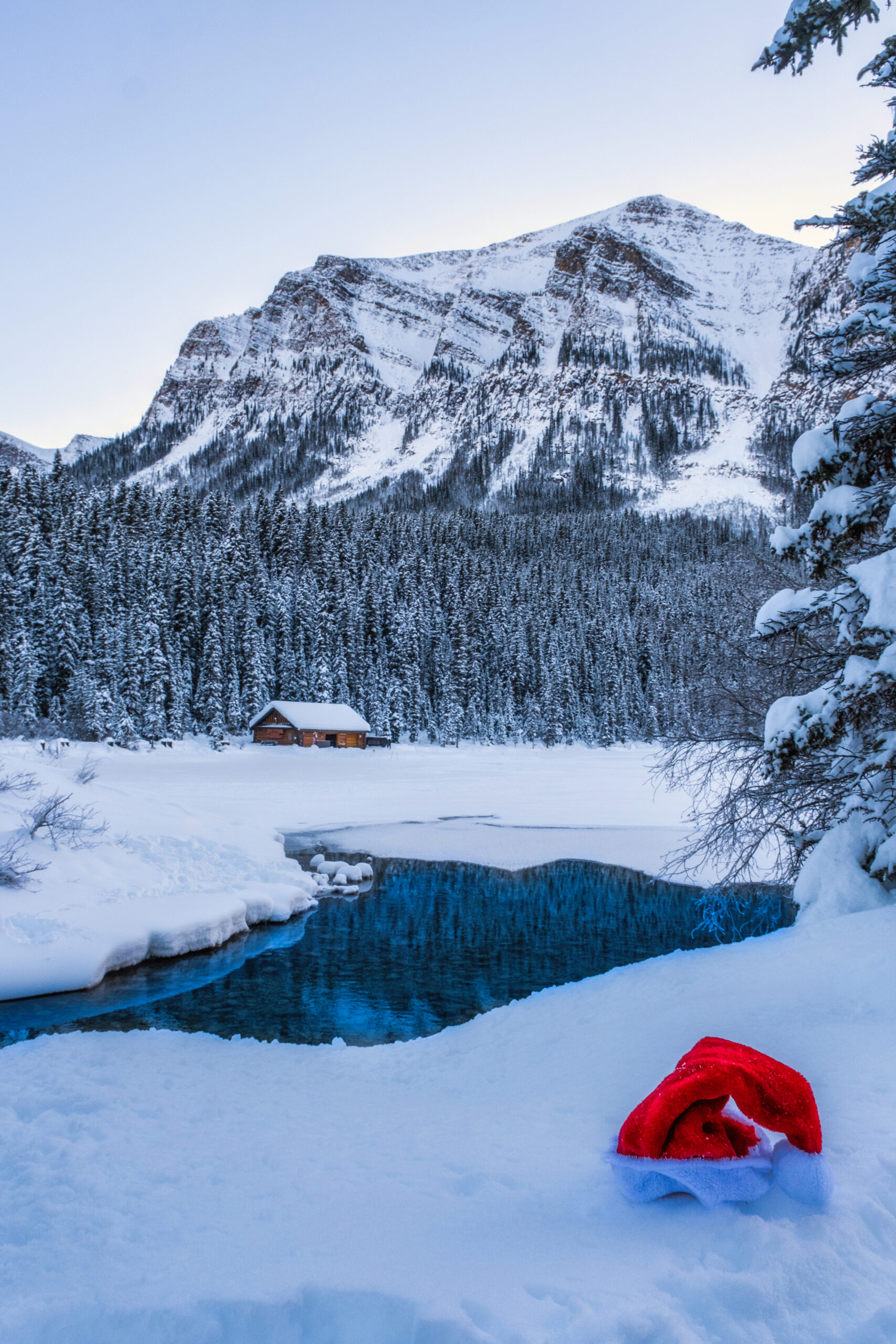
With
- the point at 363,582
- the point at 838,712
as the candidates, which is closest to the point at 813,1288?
the point at 838,712

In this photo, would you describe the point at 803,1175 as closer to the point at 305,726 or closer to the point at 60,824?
the point at 60,824

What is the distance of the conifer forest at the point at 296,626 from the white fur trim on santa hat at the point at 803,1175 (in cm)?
3326

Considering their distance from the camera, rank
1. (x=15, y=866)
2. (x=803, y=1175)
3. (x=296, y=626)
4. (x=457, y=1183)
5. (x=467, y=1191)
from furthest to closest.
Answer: (x=296, y=626) → (x=15, y=866) → (x=457, y=1183) → (x=467, y=1191) → (x=803, y=1175)

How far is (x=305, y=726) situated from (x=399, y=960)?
143 feet

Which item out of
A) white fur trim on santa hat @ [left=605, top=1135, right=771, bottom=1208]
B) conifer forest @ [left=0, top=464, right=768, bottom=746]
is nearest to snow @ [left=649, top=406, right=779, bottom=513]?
conifer forest @ [left=0, top=464, right=768, bottom=746]

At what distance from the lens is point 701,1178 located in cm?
339

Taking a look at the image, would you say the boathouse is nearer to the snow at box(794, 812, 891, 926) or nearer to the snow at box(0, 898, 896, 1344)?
the snow at box(0, 898, 896, 1344)

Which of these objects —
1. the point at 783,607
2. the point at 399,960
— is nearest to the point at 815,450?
the point at 783,607

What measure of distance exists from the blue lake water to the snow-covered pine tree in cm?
555

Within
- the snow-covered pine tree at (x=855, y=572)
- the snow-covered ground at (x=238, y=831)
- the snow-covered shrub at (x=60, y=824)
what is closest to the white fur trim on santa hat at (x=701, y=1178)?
the snow-covered pine tree at (x=855, y=572)

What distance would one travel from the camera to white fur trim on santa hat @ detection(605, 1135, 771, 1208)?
3295mm

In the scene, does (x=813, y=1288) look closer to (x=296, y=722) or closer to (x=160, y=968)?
(x=160, y=968)

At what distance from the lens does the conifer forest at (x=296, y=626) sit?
169ft

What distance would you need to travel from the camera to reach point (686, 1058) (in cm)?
397
